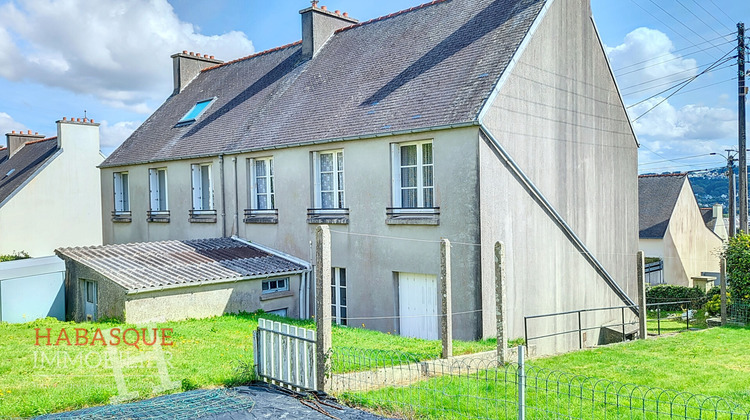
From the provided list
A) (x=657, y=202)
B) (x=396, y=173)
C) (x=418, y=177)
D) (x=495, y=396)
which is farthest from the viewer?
(x=657, y=202)

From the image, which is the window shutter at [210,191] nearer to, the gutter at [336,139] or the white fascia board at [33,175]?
the gutter at [336,139]

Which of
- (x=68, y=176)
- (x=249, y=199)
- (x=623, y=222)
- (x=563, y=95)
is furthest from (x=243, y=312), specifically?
(x=68, y=176)

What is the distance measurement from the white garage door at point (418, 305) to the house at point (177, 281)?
12.0 ft

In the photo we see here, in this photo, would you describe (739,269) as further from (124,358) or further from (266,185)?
(124,358)

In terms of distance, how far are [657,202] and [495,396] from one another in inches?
1317

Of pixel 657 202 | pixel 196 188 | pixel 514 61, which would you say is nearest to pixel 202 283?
pixel 196 188

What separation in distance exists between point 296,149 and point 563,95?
783 centimetres

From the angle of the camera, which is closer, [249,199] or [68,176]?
[249,199]

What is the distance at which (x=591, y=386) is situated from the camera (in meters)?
9.06

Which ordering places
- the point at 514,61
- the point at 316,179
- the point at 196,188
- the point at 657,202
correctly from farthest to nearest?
1. the point at 657,202
2. the point at 196,188
3. the point at 316,179
4. the point at 514,61

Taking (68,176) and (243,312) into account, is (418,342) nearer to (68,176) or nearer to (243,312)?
(243,312)

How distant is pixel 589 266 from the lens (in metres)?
16.9

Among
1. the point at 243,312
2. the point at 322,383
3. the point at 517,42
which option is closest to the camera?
the point at 322,383

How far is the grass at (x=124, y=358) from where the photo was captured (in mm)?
8555
